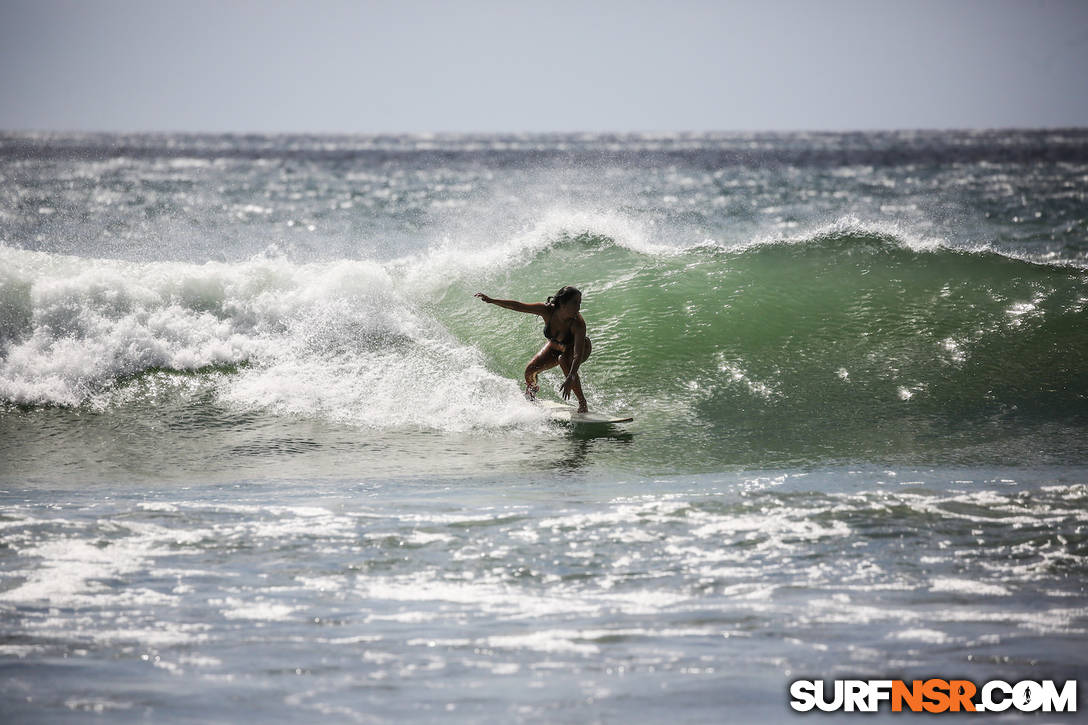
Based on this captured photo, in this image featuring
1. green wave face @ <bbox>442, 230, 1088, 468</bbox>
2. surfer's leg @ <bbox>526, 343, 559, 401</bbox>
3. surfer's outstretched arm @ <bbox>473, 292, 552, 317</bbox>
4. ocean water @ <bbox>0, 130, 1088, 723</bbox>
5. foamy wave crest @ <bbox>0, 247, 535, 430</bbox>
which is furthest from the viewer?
foamy wave crest @ <bbox>0, 247, 535, 430</bbox>

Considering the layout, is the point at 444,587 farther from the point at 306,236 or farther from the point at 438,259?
the point at 306,236

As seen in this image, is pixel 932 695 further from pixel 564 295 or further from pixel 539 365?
pixel 539 365

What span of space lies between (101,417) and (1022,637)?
6.99 meters

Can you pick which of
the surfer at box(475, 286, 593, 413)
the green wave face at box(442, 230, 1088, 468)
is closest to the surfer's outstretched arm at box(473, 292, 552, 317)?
the surfer at box(475, 286, 593, 413)

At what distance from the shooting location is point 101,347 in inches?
350

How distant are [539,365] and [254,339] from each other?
314 cm

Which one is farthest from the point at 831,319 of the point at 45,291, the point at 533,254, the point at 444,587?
the point at 45,291

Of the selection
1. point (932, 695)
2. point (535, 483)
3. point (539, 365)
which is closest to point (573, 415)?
point (539, 365)

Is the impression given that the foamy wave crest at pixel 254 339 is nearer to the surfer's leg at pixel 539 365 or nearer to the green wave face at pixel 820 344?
the surfer's leg at pixel 539 365

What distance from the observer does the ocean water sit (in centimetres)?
358

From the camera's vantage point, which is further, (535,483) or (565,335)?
(565,335)

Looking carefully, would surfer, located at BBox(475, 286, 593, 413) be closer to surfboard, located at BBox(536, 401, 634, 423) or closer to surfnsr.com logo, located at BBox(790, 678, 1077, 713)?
surfboard, located at BBox(536, 401, 634, 423)

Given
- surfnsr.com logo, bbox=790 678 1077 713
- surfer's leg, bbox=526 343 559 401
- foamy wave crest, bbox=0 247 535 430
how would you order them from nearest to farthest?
surfnsr.com logo, bbox=790 678 1077 713 < surfer's leg, bbox=526 343 559 401 < foamy wave crest, bbox=0 247 535 430

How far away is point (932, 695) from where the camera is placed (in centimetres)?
339
